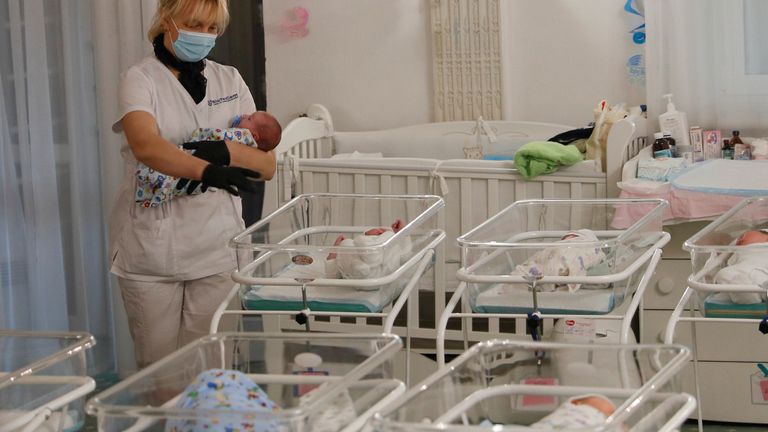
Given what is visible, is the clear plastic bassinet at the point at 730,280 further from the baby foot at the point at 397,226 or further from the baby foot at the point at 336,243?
the baby foot at the point at 336,243

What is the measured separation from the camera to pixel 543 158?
11.2 feet

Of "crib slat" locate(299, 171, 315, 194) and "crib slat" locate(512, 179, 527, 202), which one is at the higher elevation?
"crib slat" locate(299, 171, 315, 194)

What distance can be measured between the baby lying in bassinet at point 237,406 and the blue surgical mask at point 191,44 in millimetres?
1134

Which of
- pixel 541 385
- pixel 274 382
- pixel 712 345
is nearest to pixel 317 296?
pixel 274 382

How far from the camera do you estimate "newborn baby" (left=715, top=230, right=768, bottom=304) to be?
7.29ft

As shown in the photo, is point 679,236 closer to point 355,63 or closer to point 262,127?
point 262,127

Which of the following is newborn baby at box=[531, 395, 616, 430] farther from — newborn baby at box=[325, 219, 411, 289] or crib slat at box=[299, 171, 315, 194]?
crib slat at box=[299, 171, 315, 194]

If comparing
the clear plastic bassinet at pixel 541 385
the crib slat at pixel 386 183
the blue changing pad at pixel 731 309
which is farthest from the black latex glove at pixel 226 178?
the crib slat at pixel 386 183

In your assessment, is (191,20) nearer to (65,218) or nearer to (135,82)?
(135,82)

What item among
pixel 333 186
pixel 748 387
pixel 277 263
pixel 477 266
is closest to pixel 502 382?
pixel 477 266

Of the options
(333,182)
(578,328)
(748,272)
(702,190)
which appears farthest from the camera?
(333,182)

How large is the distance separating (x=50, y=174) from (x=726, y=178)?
6.92 feet

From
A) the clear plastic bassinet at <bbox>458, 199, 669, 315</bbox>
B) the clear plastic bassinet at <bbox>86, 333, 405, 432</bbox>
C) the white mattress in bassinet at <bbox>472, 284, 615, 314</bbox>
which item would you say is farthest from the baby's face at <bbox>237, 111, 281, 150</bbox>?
the clear plastic bassinet at <bbox>86, 333, 405, 432</bbox>

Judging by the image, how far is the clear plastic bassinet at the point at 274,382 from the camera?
1.46 metres
